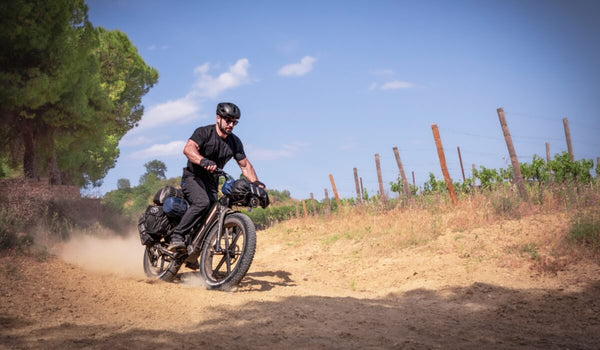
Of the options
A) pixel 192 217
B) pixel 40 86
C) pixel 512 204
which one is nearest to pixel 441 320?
pixel 192 217

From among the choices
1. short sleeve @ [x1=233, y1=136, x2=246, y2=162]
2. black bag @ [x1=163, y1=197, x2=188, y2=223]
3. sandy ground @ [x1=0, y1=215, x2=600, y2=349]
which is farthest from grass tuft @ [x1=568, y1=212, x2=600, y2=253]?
black bag @ [x1=163, y1=197, x2=188, y2=223]

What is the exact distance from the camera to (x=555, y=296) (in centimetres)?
578

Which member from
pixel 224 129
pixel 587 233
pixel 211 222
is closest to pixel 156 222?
pixel 211 222

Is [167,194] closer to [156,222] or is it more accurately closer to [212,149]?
[156,222]

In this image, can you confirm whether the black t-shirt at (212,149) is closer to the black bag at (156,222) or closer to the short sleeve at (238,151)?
the short sleeve at (238,151)

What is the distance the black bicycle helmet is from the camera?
236 inches

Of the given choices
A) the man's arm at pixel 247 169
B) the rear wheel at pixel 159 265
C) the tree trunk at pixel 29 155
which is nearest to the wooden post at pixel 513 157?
the man's arm at pixel 247 169

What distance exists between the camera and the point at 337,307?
4836mm

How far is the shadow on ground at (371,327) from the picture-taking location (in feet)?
10.9

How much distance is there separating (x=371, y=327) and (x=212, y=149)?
3.38 m

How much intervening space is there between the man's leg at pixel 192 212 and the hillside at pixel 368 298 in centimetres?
60

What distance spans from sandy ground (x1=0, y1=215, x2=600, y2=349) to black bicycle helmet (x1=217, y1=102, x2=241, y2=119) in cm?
235

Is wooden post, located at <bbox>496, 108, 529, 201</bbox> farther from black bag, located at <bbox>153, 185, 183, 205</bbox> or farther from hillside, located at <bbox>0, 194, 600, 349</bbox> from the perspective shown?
black bag, located at <bbox>153, 185, 183, 205</bbox>

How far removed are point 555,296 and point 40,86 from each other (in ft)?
55.5
